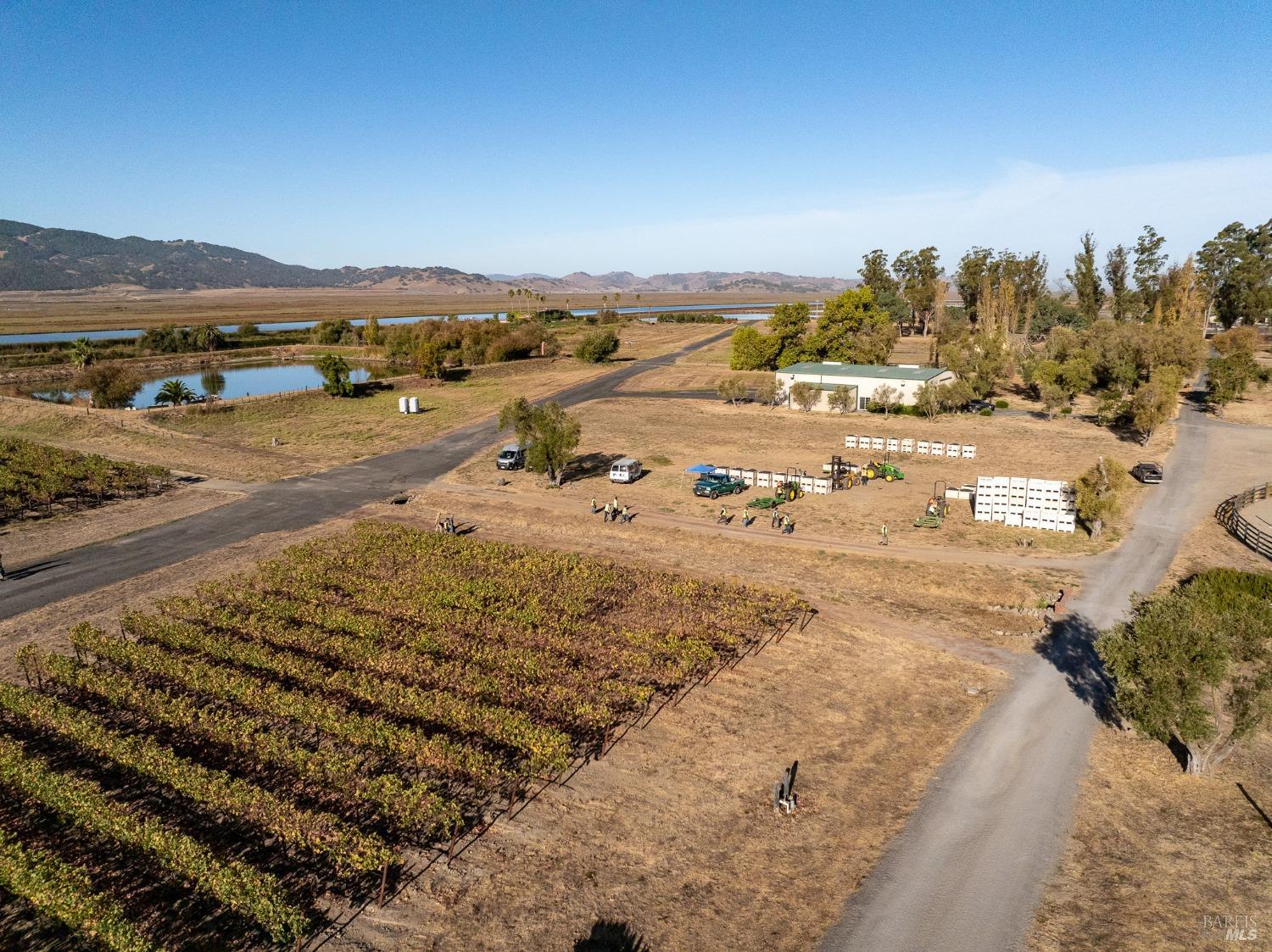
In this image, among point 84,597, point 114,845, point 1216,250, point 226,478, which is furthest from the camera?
point 1216,250

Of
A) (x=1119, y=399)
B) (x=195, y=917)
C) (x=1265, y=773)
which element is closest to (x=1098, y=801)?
(x=1265, y=773)

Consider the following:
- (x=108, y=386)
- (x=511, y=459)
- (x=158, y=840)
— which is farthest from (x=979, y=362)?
(x=108, y=386)

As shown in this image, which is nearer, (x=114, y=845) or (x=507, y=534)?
(x=114, y=845)

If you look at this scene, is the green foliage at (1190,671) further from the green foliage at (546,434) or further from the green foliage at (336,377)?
the green foliage at (336,377)

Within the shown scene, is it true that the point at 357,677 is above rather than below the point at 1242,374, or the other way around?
below

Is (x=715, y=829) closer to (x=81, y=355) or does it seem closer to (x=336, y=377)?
(x=336, y=377)

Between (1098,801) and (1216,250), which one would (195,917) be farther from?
(1216,250)
